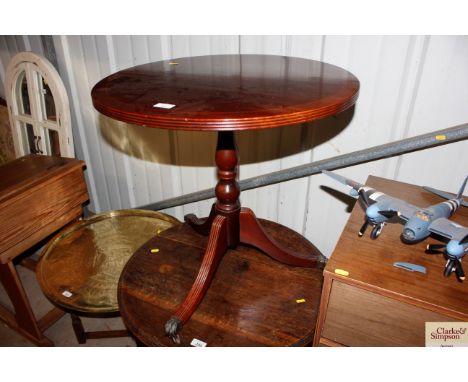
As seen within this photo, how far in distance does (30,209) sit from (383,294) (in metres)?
1.41

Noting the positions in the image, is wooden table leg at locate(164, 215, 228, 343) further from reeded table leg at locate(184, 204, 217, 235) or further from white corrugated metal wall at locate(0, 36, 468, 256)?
white corrugated metal wall at locate(0, 36, 468, 256)

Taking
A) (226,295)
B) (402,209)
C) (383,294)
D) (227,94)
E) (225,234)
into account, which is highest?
(227,94)

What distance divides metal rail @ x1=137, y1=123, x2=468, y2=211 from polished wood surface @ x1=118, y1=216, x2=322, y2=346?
10.3 inches

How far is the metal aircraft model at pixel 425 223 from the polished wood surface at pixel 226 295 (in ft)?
1.10

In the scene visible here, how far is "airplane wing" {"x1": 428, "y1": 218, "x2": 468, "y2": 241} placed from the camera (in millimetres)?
812

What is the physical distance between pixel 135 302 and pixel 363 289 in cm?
70

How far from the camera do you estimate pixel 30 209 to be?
1526mm

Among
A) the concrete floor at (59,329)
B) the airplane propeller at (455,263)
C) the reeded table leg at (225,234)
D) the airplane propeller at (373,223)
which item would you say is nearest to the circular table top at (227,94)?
the reeded table leg at (225,234)

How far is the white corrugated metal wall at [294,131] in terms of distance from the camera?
3.77 feet

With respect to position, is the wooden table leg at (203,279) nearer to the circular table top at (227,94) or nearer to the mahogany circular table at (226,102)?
the mahogany circular table at (226,102)

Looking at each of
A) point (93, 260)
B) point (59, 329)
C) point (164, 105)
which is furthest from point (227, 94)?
point (59, 329)

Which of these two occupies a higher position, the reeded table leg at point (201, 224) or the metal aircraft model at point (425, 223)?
the metal aircraft model at point (425, 223)

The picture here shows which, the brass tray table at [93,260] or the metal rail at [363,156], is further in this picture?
the brass tray table at [93,260]

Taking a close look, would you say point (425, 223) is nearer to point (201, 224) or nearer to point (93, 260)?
point (201, 224)
